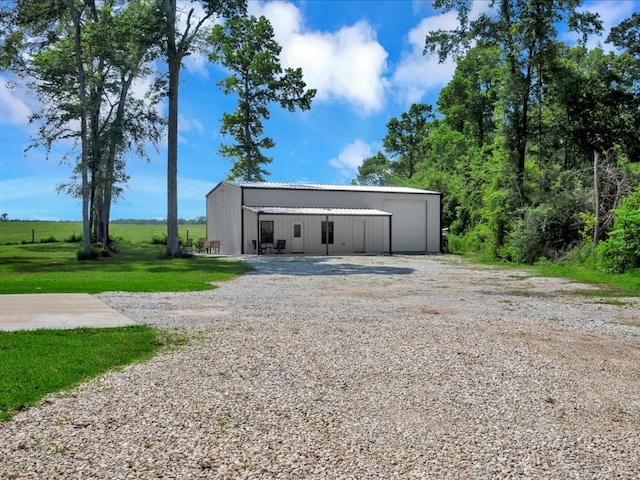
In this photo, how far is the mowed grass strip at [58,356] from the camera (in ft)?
14.5

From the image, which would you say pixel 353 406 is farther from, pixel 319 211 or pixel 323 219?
pixel 323 219

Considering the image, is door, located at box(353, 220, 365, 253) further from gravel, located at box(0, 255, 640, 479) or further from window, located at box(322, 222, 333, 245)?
gravel, located at box(0, 255, 640, 479)

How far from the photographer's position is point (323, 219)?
28141mm

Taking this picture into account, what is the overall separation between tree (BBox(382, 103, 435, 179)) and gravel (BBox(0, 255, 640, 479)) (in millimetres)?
45643

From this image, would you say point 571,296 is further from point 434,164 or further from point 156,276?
point 434,164

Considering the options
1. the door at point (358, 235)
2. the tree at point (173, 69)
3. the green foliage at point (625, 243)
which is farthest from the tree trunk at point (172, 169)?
the green foliage at point (625, 243)

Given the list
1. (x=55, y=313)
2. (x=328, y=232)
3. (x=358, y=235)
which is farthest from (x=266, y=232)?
(x=55, y=313)

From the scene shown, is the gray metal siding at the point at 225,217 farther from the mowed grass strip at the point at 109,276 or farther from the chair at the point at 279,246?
the mowed grass strip at the point at 109,276

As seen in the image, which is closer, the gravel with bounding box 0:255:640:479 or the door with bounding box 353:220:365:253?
the gravel with bounding box 0:255:640:479

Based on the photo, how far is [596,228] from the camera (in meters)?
18.5

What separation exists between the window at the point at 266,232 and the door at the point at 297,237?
1.11 meters

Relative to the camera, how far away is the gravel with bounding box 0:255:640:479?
10.5 feet

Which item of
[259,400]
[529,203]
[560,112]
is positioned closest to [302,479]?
[259,400]

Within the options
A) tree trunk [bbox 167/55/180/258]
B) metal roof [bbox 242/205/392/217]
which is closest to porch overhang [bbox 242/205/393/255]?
metal roof [bbox 242/205/392/217]
